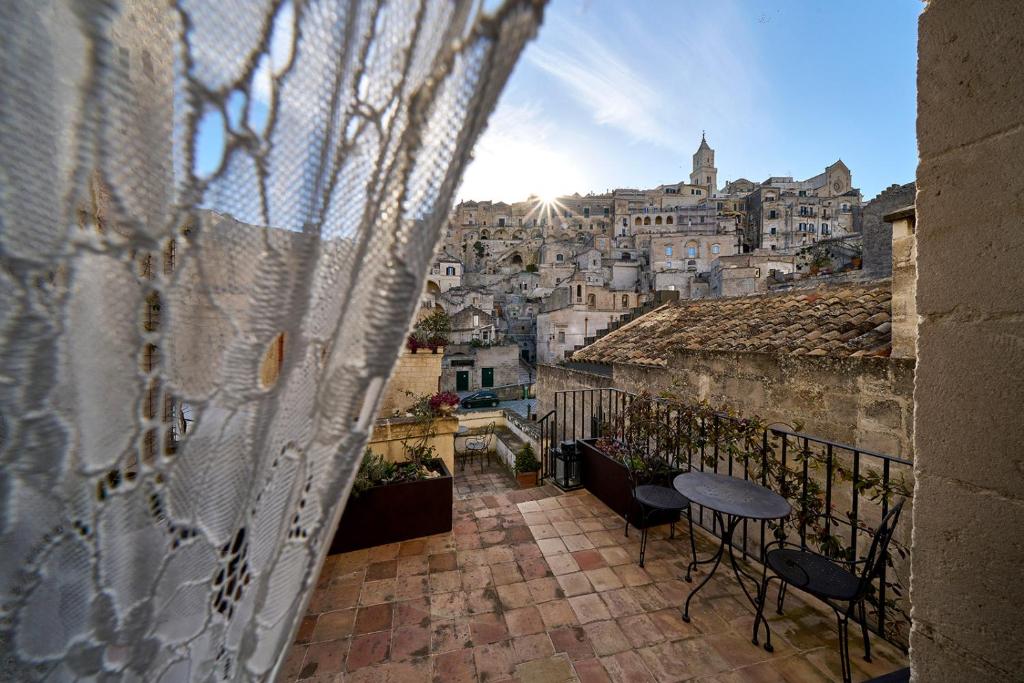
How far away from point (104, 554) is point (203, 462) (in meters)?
0.20

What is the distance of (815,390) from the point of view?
3.82m

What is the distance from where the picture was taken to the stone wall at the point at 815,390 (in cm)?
320

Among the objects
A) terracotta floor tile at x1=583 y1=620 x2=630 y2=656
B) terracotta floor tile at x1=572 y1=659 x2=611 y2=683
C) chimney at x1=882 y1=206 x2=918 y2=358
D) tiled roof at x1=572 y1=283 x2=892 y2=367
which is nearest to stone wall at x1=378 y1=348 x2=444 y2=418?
tiled roof at x1=572 y1=283 x2=892 y2=367

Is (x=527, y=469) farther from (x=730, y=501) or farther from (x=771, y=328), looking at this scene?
(x=730, y=501)

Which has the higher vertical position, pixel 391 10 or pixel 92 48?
pixel 391 10

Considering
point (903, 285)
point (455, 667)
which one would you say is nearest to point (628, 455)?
point (455, 667)

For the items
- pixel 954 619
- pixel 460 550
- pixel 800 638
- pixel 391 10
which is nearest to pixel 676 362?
pixel 800 638

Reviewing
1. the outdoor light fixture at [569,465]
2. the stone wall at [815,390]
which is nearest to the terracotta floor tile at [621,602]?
the outdoor light fixture at [569,465]

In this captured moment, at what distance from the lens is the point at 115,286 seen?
0.57 meters

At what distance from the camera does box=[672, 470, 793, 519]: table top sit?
2418 mm

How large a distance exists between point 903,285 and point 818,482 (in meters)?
2.09

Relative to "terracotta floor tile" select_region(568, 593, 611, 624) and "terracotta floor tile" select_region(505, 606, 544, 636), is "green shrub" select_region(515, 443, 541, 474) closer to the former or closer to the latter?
"terracotta floor tile" select_region(568, 593, 611, 624)

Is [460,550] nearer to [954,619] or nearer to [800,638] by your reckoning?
[800,638]

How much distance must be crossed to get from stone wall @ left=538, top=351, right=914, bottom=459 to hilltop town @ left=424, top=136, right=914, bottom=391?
5.69 m
